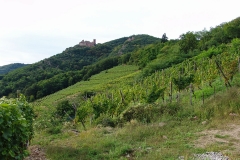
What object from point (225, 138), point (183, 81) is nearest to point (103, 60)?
point (183, 81)

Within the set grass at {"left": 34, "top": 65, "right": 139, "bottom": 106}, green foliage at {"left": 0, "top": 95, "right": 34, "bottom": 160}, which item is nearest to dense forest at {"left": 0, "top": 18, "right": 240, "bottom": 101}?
grass at {"left": 34, "top": 65, "right": 139, "bottom": 106}

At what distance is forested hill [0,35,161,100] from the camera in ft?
210

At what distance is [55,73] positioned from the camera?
268 ft

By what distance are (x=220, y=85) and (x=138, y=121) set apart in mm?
5942

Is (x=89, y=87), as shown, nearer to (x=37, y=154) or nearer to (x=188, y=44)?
(x=188, y=44)

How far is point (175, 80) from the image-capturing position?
43.4 ft

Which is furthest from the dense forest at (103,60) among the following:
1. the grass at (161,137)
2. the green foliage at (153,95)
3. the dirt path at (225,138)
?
the dirt path at (225,138)

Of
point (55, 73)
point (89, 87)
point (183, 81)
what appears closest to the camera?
point (183, 81)

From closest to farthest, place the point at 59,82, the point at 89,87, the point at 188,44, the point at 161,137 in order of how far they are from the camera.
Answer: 1. the point at 161,137
2. the point at 89,87
3. the point at 188,44
4. the point at 59,82

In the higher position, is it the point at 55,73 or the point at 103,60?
the point at 103,60

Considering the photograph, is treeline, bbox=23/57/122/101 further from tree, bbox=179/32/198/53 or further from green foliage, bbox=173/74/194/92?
green foliage, bbox=173/74/194/92

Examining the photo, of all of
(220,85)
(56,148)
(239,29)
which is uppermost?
(239,29)

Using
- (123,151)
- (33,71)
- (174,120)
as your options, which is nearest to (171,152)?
(123,151)

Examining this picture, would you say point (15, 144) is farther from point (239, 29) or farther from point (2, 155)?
point (239, 29)
